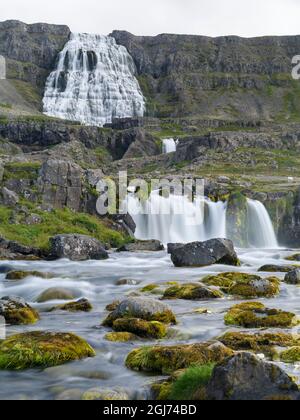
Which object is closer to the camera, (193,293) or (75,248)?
(193,293)

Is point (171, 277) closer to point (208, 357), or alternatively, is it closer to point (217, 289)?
point (217, 289)

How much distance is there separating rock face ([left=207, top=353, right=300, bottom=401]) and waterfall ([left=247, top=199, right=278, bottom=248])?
51.9m

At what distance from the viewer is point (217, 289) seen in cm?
2698

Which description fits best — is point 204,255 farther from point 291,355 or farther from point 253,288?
point 291,355

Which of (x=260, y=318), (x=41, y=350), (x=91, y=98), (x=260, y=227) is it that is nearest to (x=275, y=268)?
(x=260, y=318)

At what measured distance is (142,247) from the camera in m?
48.3

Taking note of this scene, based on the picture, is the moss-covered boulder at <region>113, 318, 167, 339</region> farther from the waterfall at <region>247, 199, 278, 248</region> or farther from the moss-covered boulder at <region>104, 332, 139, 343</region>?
the waterfall at <region>247, 199, 278, 248</region>

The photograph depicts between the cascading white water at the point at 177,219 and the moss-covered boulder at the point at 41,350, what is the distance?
42143mm

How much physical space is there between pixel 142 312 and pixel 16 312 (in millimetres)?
4991

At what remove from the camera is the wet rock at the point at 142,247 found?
4723 centimetres

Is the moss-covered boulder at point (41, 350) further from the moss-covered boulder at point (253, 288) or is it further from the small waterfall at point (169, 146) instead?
the small waterfall at point (169, 146)

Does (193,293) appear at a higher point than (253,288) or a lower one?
lower

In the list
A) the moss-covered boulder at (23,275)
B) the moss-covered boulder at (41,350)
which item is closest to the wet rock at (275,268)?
the moss-covered boulder at (23,275)
